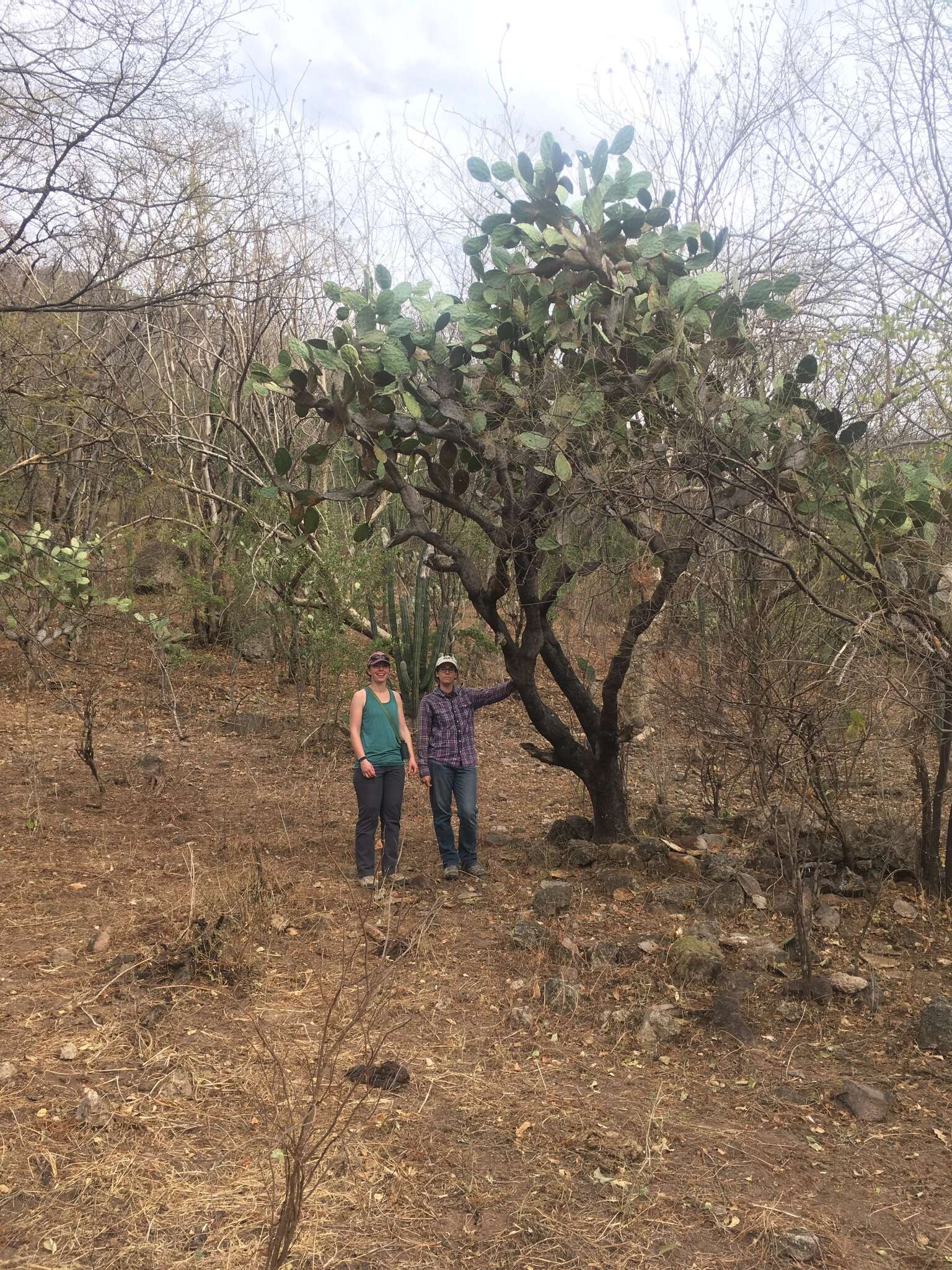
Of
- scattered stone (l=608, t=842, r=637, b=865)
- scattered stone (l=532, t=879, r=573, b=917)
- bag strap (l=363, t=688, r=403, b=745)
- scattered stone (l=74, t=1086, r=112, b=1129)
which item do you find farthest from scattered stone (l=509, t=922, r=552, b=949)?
scattered stone (l=74, t=1086, r=112, b=1129)

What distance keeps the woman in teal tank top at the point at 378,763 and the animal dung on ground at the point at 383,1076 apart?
7.75 ft

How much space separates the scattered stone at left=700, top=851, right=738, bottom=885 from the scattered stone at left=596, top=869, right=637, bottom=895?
17.5 inches

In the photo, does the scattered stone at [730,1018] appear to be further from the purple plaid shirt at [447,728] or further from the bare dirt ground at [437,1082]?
the purple plaid shirt at [447,728]

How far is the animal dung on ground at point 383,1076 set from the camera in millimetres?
3795

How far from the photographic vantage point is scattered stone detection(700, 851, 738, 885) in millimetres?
6055

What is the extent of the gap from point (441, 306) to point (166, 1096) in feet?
13.5

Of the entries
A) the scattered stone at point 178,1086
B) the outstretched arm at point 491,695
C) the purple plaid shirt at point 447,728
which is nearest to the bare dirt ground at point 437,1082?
the scattered stone at point 178,1086

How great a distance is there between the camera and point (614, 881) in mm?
6129

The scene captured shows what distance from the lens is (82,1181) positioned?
319cm

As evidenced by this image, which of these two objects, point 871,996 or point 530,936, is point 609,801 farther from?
point 871,996

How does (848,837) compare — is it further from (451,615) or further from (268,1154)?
(451,615)

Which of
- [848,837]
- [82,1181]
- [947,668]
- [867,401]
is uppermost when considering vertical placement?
[867,401]

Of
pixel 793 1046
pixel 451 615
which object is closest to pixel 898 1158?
pixel 793 1046

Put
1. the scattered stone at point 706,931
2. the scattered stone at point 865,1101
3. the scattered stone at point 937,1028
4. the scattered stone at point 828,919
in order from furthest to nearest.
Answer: the scattered stone at point 828,919
the scattered stone at point 706,931
the scattered stone at point 937,1028
the scattered stone at point 865,1101
